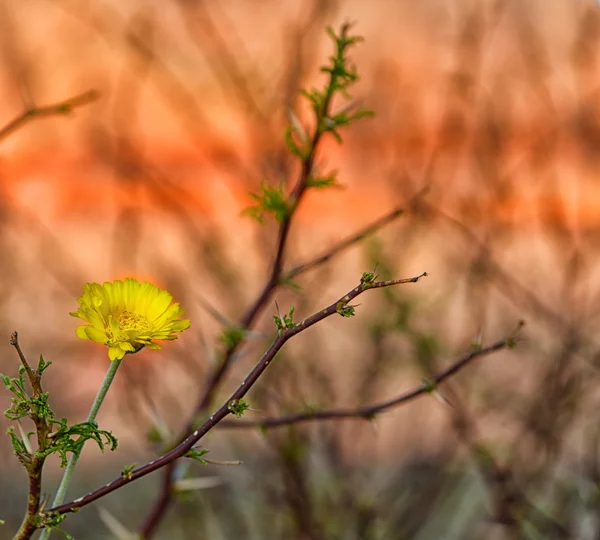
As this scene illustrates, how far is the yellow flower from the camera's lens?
14.3 inches

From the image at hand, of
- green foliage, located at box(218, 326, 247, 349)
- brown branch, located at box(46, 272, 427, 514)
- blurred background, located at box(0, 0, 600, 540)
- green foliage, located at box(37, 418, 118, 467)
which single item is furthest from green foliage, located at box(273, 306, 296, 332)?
blurred background, located at box(0, 0, 600, 540)

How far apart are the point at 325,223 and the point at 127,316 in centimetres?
191

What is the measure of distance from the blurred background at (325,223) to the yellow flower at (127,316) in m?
1.08

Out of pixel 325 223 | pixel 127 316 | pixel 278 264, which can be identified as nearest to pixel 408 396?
pixel 278 264

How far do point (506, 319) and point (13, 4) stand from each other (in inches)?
72.1

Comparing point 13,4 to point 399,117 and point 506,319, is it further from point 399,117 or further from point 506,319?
point 506,319

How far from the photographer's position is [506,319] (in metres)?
A: 2.07

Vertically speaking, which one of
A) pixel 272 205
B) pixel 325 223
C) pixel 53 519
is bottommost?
pixel 53 519

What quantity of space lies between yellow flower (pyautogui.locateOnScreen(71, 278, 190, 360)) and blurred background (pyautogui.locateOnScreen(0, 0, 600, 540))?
108 centimetres

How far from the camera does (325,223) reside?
2.28 meters

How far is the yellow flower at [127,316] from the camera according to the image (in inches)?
14.3

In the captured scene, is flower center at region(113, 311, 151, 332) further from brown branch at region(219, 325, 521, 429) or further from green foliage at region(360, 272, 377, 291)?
brown branch at region(219, 325, 521, 429)

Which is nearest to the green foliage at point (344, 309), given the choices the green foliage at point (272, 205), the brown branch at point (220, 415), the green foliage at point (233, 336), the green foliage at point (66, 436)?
the brown branch at point (220, 415)

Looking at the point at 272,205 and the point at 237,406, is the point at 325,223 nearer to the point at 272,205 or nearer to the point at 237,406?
the point at 272,205
